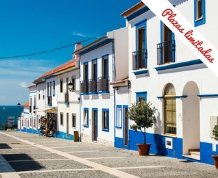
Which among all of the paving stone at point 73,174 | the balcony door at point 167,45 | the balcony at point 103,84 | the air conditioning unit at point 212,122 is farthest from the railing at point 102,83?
the paving stone at point 73,174

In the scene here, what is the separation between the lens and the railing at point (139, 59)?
59.4ft

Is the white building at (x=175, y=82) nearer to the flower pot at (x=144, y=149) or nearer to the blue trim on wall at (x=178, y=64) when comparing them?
the blue trim on wall at (x=178, y=64)

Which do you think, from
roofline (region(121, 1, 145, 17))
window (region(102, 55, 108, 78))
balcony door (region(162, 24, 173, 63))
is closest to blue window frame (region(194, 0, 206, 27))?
balcony door (region(162, 24, 173, 63))

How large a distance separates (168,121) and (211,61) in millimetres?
7752

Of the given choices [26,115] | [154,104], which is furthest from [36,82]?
[154,104]

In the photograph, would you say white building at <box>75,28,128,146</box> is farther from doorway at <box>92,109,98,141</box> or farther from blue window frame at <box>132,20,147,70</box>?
blue window frame at <box>132,20,147,70</box>

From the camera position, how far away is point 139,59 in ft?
61.0

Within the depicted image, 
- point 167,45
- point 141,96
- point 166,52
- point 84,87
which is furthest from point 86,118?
point 167,45

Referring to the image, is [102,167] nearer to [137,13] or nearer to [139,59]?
[139,59]

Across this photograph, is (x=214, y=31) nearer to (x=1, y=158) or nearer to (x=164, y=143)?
(x=164, y=143)

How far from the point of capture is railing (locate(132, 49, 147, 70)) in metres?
18.1

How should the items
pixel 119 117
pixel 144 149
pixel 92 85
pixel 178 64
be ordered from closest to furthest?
pixel 178 64, pixel 144 149, pixel 119 117, pixel 92 85

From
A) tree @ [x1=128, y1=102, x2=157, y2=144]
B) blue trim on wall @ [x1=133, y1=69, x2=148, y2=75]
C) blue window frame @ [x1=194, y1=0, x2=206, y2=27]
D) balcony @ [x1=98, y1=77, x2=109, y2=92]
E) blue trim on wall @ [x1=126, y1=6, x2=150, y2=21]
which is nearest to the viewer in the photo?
blue window frame @ [x1=194, y1=0, x2=206, y2=27]

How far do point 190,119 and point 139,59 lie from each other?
457 centimetres
